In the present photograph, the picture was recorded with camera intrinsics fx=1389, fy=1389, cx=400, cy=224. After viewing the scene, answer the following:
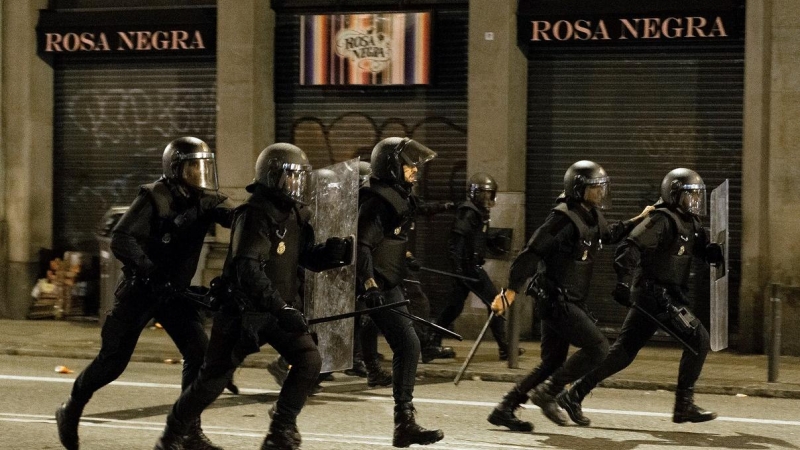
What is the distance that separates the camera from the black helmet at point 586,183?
9148 mm

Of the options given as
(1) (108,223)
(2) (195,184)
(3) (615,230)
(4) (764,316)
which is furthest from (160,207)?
(4) (764,316)

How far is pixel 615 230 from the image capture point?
968 centimetres

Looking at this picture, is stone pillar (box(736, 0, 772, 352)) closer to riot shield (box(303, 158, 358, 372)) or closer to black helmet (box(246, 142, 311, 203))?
riot shield (box(303, 158, 358, 372))

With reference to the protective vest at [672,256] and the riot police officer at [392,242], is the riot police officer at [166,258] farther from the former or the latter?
the protective vest at [672,256]

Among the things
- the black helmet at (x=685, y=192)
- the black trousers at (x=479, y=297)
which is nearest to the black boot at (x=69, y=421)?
the black helmet at (x=685, y=192)

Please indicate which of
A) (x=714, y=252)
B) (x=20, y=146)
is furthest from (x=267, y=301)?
(x=20, y=146)

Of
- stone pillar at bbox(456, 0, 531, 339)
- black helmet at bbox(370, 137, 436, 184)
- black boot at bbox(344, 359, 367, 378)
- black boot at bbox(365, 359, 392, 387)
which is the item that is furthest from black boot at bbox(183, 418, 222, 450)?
stone pillar at bbox(456, 0, 531, 339)

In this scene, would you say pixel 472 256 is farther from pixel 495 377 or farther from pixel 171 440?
pixel 171 440

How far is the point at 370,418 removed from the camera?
981 centimetres

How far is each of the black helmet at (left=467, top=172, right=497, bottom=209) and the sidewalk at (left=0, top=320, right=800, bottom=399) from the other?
1522mm

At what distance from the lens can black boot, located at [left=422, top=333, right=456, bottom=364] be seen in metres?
13.0

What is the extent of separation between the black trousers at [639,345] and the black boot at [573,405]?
56 millimetres

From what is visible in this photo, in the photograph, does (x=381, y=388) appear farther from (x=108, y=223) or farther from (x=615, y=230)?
(x=108, y=223)

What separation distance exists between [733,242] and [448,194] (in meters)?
3.20
